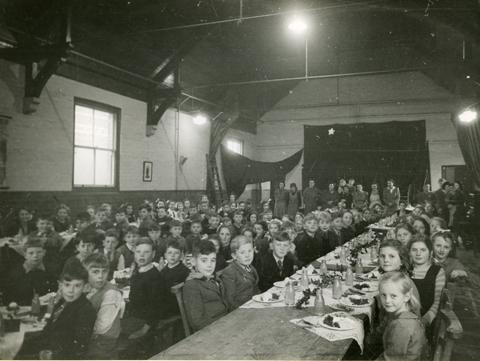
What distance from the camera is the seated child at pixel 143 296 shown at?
2805 mm

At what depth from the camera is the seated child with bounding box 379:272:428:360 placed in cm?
209

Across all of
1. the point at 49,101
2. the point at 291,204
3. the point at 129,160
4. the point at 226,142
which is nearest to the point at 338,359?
the point at 49,101

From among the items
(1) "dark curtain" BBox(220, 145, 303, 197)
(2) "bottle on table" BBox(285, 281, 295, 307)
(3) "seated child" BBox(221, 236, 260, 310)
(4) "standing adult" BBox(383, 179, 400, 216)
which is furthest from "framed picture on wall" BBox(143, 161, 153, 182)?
(4) "standing adult" BBox(383, 179, 400, 216)

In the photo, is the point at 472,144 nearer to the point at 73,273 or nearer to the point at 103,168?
the point at 103,168

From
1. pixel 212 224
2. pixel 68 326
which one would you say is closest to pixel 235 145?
pixel 212 224

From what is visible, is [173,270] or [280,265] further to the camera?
[280,265]

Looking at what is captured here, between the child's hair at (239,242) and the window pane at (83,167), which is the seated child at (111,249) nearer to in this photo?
the child's hair at (239,242)

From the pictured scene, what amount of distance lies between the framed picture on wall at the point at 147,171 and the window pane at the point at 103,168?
94 cm

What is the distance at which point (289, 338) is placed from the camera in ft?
6.86

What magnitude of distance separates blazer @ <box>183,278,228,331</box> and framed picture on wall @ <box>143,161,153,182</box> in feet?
19.5

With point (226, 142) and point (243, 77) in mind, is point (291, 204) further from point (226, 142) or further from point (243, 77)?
point (243, 77)

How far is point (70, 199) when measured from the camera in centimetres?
648

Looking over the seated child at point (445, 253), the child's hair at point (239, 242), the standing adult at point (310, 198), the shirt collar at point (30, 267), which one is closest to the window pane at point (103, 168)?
the shirt collar at point (30, 267)

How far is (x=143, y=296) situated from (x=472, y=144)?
33.1 ft
